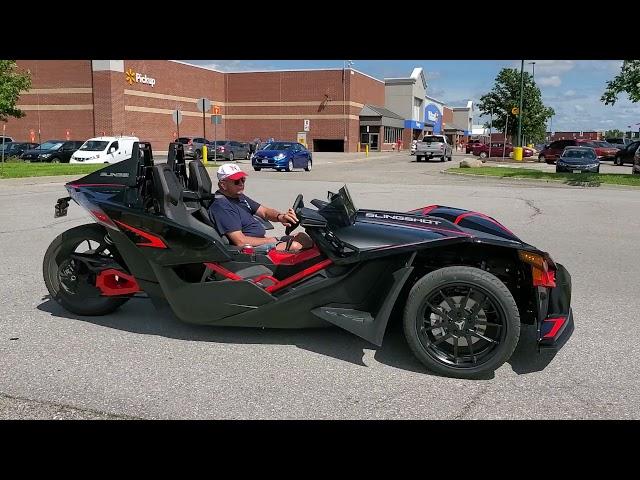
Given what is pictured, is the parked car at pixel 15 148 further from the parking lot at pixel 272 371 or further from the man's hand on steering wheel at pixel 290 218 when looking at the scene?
the man's hand on steering wheel at pixel 290 218

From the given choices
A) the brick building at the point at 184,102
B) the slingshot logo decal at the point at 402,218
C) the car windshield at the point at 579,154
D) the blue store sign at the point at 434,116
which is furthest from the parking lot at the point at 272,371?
the blue store sign at the point at 434,116

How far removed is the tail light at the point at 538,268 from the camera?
3740mm

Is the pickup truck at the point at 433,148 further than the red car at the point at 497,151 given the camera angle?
No

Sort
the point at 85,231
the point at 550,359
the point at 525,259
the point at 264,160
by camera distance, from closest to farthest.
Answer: the point at 525,259, the point at 550,359, the point at 85,231, the point at 264,160

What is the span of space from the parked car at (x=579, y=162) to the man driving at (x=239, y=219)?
77.3 ft

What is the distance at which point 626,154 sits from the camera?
36594mm

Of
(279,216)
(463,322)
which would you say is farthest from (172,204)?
(463,322)

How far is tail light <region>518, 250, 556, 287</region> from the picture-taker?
3.74m

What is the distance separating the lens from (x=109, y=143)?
93.2 feet

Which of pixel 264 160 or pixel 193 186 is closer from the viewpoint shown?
pixel 193 186

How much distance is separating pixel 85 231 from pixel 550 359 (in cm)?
402

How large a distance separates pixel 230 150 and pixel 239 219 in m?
34.3
